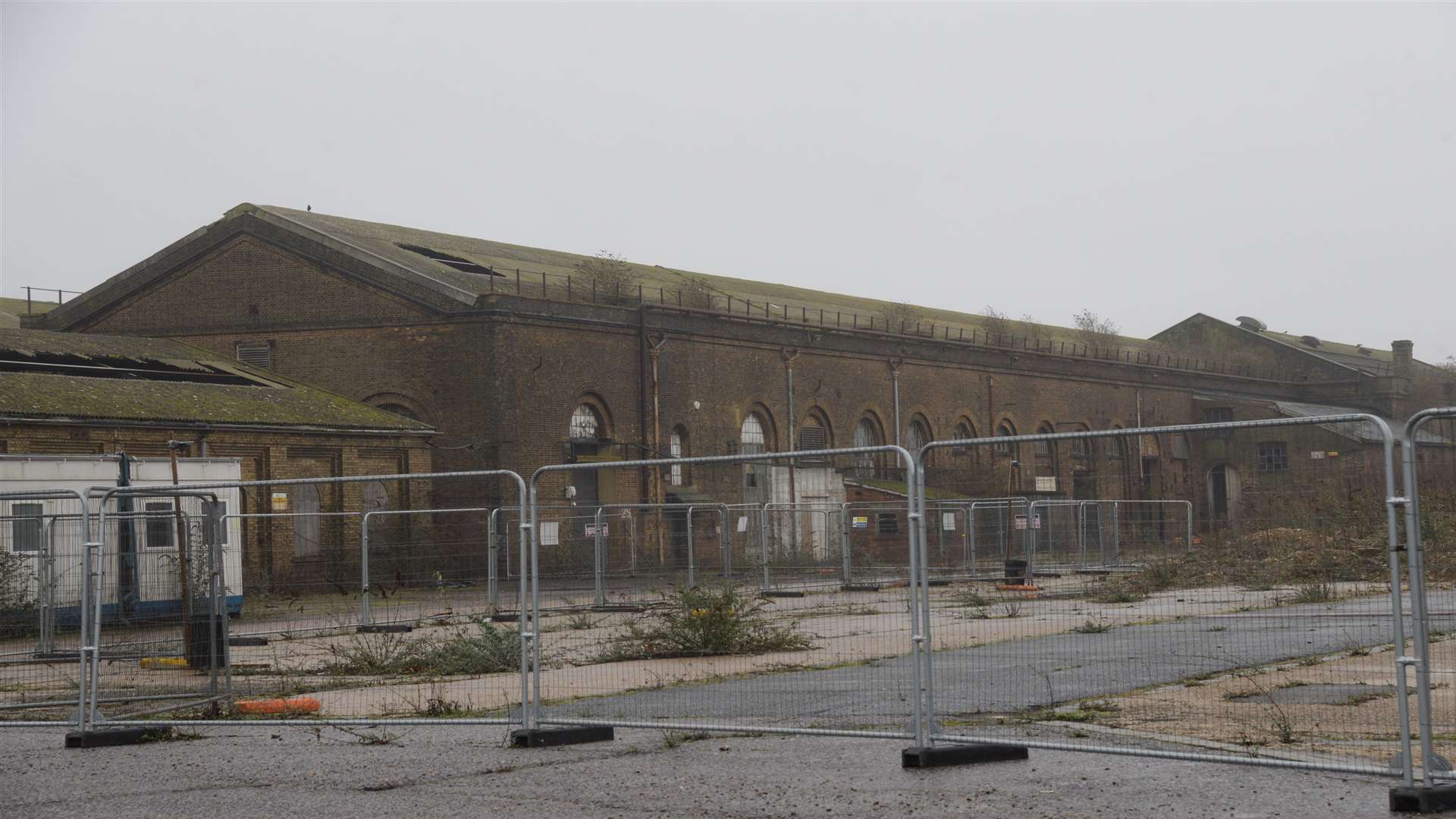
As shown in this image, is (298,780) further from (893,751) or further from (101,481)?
(101,481)

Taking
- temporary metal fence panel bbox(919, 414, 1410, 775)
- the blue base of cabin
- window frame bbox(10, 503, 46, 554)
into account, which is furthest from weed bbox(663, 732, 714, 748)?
window frame bbox(10, 503, 46, 554)

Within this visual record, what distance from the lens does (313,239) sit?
122 feet

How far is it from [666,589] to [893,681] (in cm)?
217

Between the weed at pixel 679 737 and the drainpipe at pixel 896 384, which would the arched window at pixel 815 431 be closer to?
the drainpipe at pixel 896 384

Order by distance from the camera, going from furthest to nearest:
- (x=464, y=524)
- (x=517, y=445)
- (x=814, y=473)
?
(x=814, y=473), (x=517, y=445), (x=464, y=524)

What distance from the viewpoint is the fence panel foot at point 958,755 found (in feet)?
26.7

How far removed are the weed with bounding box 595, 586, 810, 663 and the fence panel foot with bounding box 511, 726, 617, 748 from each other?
353 cm

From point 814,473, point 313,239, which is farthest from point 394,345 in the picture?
point 814,473

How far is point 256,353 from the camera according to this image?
37.7 metres

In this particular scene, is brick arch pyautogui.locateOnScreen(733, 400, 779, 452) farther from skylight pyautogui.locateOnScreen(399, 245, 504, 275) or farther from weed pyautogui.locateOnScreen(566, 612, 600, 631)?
weed pyautogui.locateOnScreen(566, 612, 600, 631)

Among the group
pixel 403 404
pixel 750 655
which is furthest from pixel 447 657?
pixel 403 404

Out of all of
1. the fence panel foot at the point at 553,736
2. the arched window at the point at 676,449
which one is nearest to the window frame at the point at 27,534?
the fence panel foot at the point at 553,736

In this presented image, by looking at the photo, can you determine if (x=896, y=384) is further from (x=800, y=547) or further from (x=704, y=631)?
(x=704, y=631)

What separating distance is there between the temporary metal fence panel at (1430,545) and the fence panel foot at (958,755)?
6.82 ft
